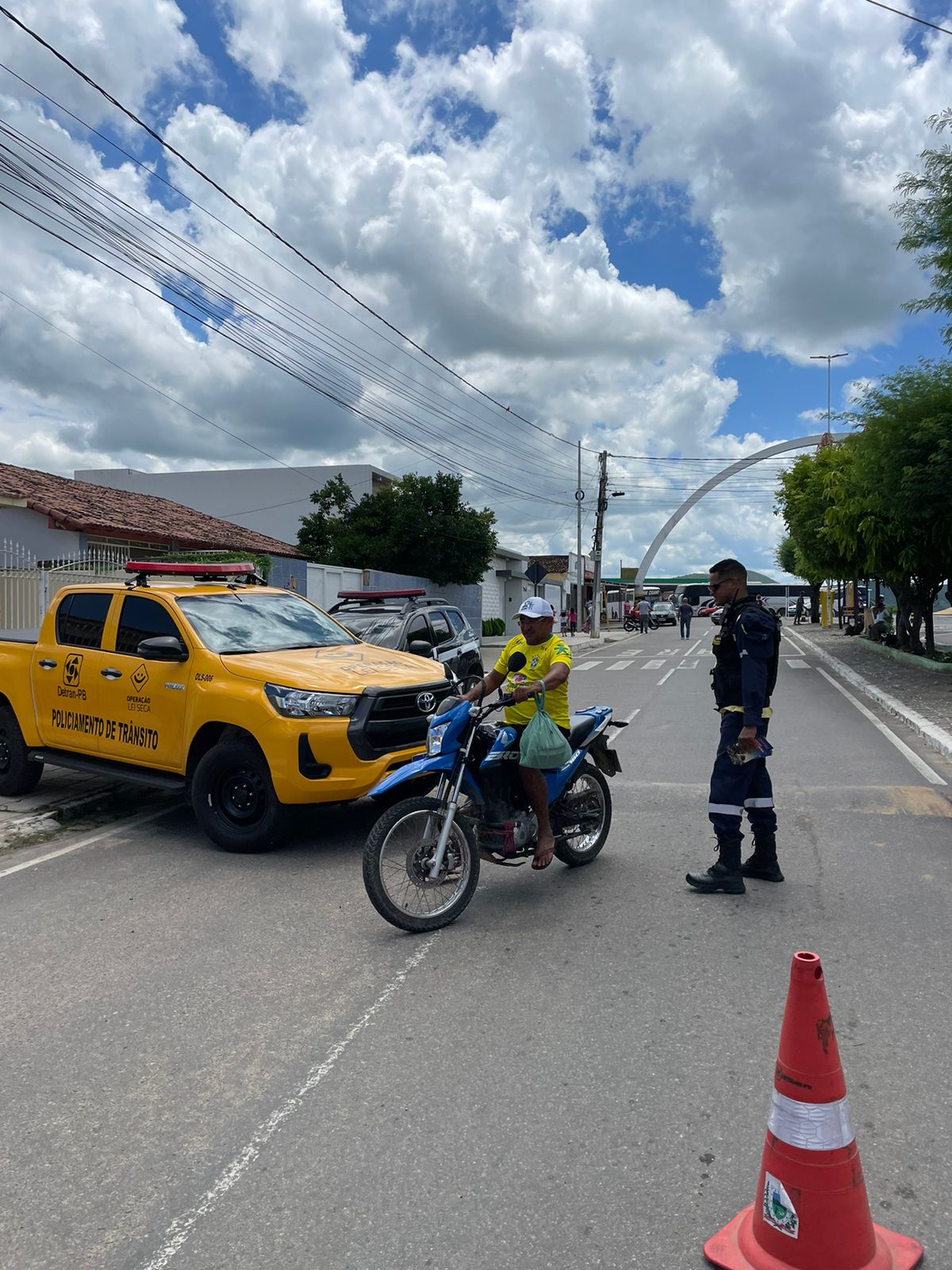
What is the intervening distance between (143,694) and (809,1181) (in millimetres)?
5949

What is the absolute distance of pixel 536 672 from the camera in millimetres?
5574

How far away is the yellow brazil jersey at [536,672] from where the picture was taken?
5.54 metres

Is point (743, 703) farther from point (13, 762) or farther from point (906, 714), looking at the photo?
point (906, 714)

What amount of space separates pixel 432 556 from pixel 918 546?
16.1m

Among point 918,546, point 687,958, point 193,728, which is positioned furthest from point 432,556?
point 687,958

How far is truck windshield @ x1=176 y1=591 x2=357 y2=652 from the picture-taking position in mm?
7355

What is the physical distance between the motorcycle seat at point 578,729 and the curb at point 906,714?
20.6 feet

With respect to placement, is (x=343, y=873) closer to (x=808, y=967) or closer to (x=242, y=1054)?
(x=242, y=1054)

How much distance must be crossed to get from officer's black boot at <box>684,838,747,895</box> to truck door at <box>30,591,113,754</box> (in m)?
4.71

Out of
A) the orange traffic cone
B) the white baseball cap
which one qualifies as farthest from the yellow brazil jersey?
the orange traffic cone

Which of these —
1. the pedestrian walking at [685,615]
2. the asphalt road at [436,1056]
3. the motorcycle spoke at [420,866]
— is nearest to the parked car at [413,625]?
the asphalt road at [436,1056]

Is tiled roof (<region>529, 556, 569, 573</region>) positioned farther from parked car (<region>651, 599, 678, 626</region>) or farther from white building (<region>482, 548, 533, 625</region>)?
white building (<region>482, 548, 533, 625</region>)

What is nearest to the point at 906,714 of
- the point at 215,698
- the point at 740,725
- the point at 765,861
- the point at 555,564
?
the point at 765,861

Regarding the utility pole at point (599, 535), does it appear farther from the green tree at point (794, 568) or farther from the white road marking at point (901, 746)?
the white road marking at point (901, 746)
